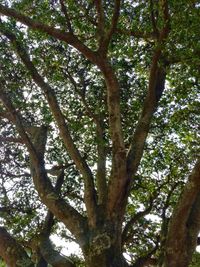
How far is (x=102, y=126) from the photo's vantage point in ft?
33.8

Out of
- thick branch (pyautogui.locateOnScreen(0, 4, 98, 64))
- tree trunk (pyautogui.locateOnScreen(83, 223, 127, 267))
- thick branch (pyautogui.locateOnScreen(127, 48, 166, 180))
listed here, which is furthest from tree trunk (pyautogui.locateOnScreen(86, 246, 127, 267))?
thick branch (pyautogui.locateOnScreen(0, 4, 98, 64))

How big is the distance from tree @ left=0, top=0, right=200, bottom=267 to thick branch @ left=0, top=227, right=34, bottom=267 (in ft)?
0.07

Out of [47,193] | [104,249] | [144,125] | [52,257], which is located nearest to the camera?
[104,249]

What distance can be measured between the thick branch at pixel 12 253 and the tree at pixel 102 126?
0.02m

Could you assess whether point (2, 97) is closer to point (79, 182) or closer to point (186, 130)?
point (79, 182)

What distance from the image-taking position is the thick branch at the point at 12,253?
7.49 metres

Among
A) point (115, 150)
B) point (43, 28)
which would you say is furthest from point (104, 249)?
point (43, 28)

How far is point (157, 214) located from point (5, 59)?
20.4 feet

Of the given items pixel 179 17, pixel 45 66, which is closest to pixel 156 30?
pixel 179 17

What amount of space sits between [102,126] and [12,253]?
4106mm

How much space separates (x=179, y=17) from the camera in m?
8.33

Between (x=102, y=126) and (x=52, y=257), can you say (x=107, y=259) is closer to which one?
(x=52, y=257)

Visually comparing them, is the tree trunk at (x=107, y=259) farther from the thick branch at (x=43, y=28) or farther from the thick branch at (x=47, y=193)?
the thick branch at (x=43, y=28)

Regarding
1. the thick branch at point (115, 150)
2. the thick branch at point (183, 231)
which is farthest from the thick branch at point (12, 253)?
the thick branch at point (183, 231)
